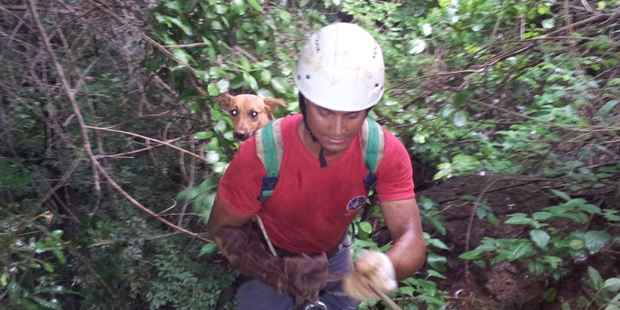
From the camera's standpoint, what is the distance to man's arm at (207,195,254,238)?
270cm

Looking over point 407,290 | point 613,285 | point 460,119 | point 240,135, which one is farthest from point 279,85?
point 613,285

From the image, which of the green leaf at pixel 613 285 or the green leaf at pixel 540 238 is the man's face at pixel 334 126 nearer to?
the green leaf at pixel 540 238

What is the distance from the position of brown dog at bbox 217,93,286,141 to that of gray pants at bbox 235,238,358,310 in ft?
3.40

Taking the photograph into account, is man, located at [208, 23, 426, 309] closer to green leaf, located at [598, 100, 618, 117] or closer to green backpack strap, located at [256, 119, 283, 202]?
green backpack strap, located at [256, 119, 283, 202]

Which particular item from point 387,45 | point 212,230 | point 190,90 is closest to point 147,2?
point 190,90

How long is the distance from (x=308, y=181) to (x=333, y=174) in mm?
108

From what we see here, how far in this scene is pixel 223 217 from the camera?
274 cm

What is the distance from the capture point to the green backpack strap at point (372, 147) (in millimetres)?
2545

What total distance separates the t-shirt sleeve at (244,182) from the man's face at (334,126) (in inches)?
10.6

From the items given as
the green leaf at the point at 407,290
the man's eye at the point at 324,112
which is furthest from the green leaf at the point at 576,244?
the man's eye at the point at 324,112

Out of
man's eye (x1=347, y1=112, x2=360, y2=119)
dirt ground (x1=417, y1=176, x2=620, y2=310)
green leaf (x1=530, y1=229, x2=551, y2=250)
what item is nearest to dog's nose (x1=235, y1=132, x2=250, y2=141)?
Answer: man's eye (x1=347, y1=112, x2=360, y2=119)

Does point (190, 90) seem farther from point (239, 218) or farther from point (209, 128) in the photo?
point (239, 218)

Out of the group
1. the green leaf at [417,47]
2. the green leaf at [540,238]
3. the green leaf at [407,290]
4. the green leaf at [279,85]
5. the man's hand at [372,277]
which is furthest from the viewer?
the green leaf at [417,47]

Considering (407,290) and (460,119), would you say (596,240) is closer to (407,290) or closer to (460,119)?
(407,290)
